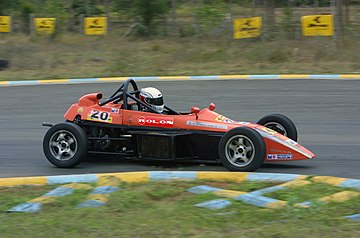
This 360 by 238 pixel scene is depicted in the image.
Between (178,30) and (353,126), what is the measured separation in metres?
13.0

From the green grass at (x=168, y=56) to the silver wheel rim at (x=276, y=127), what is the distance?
29.3 feet

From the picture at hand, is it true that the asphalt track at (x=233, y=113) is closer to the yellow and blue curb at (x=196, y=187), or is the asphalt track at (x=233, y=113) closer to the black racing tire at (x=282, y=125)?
the black racing tire at (x=282, y=125)

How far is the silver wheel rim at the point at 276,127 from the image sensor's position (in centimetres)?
825

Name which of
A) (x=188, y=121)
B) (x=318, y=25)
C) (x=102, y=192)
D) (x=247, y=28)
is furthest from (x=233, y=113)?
(x=247, y=28)

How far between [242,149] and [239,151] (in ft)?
0.14

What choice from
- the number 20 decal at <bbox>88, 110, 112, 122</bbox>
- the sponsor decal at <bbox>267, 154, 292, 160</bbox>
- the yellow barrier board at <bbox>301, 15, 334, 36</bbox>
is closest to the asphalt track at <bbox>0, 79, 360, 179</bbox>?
the sponsor decal at <bbox>267, 154, 292, 160</bbox>

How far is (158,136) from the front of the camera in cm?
786

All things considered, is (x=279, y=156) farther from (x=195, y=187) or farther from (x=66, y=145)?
(x=66, y=145)

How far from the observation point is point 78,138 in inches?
313

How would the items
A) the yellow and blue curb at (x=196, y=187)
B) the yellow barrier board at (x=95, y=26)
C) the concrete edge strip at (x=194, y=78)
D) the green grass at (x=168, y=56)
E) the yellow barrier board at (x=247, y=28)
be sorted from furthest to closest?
1. the yellow barrier board at (x=95, y=26)
2. the yellow barrier board at (x=247, y=28)
3. the green grass at (x=168, y=56)
4. the concrete edge strip at (x=194, y=78)
5. the yellow and blue curb at (x=196, y=187)

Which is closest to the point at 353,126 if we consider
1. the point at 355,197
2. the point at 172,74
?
the point at 355,197

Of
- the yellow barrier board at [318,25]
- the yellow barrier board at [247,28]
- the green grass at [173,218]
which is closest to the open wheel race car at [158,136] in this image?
the green grass at [173,218]

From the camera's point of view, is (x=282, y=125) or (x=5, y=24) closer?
(x=282, y=125)

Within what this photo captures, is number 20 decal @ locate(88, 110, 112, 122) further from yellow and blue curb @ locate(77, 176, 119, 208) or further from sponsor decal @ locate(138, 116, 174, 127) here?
yellow and blue curb @ locate(77, 176, 119, 208)
